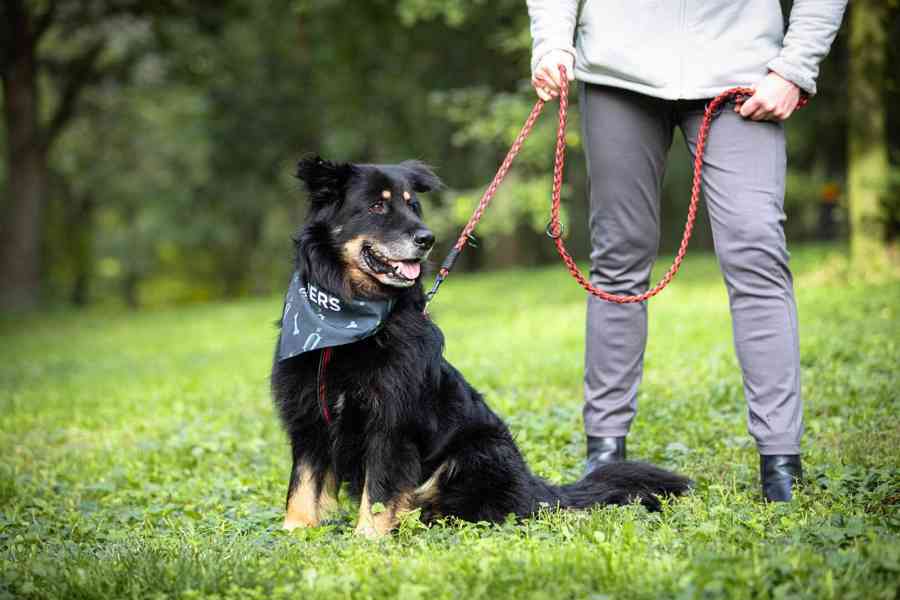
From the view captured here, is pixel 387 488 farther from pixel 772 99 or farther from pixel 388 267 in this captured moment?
pixel 772 99

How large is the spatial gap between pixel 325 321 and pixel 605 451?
5.02ft

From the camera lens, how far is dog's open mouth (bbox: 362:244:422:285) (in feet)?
13.3

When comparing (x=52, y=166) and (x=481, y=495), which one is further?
(x=52, y=166)

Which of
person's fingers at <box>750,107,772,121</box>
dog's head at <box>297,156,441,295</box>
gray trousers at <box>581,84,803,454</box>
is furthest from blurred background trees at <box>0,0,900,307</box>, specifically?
person's fingers at <box>750,107,772,121</box>

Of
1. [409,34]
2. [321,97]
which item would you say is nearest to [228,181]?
[321,97]

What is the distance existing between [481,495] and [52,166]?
28.7 meters

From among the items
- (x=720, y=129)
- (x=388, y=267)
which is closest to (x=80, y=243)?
(x=388, y=267)

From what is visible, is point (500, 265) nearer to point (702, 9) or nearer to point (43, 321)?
point (43, 321)

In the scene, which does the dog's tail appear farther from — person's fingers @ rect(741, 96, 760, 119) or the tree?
the tree

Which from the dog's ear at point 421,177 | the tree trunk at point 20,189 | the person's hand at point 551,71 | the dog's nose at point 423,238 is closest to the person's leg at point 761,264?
the person's hand at point 551,71

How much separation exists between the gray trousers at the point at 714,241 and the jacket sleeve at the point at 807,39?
0.22m

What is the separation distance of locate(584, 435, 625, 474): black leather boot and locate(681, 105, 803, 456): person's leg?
2.46 ft

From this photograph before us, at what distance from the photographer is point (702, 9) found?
3.87 metres

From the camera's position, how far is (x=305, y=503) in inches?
156
